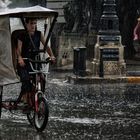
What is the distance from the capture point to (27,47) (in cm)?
1170

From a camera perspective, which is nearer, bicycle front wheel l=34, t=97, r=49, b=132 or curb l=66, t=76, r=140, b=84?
bicycle front wheel l=34, t=97, r=49, b=132

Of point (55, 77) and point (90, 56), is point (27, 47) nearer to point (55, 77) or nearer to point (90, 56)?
point (55, 77)

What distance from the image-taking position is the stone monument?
2202cm

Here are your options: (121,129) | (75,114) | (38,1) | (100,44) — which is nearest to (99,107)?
(75,114)

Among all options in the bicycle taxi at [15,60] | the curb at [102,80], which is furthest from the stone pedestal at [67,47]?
the bicycle taxi at [15,60]

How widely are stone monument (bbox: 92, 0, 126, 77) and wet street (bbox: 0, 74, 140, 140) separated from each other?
2.63m

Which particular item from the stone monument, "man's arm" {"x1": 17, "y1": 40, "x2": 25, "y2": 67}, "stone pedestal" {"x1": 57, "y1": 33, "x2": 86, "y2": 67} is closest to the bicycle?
"man's arm" {"x1": 17, "y1": 40, "x2": 25, "y2": 67}

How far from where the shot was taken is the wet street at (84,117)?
1117 centimetres

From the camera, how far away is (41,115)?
11.5 metres

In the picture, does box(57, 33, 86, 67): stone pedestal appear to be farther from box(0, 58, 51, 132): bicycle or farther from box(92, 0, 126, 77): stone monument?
box(0, 58, 51, 132): bicycle

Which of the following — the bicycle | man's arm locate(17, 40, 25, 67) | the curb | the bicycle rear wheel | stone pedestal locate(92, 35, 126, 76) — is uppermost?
man's arm locate(17, 40, 25, 67)

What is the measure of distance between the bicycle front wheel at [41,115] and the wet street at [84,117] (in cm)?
11

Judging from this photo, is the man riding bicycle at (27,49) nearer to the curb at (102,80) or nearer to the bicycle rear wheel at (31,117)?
the bicycle rear wheel at (31,117)

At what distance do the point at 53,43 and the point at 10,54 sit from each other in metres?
19.2
